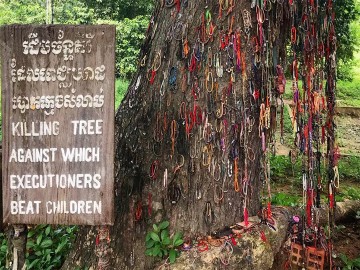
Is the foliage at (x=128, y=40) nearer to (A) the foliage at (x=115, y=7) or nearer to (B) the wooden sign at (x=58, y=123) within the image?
(A) the foliage at (x=115, y=7)

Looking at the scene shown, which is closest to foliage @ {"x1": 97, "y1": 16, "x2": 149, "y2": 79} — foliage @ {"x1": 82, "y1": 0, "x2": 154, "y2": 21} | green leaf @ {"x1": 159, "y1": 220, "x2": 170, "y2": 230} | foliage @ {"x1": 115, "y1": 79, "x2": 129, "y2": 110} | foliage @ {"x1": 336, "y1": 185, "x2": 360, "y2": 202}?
foliage @ {"x1": 115, "y1": 79, "x2": 129, "y2": 110}

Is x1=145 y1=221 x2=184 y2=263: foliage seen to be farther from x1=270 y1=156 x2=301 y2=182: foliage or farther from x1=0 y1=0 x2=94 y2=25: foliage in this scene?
x1=0 y1=0 x2=94 y2=25: foliage

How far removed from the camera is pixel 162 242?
2.82 meters

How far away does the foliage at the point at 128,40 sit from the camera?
14516 mm

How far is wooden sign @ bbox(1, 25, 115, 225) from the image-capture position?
92.4 inches

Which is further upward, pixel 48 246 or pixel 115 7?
pixel 115 7

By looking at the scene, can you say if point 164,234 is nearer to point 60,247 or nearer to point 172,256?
point 172,256

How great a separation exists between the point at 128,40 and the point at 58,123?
13060 millimetres

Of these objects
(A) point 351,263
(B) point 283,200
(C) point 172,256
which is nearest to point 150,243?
(C) point 172,256

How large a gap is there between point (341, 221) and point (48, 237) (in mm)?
3814

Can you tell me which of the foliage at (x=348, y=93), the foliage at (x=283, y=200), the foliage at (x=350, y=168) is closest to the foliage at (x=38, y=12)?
the foliage at (x=348, y=93)

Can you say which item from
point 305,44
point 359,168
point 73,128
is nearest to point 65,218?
point 73,128

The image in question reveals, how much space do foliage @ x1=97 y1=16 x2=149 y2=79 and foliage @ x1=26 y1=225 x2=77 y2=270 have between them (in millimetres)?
11130

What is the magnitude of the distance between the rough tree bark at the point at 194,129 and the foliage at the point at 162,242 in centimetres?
8
